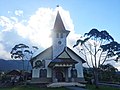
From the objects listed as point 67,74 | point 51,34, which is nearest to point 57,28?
point 51,34

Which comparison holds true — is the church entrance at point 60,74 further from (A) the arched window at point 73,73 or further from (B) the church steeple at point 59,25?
(B) the church steeple at point 59,25

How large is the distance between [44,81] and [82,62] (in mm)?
7481

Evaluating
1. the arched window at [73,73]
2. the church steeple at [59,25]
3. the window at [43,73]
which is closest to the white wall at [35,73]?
the window at [43,73]

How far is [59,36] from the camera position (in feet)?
141

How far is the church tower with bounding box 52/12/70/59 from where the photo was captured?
4196 centimetres

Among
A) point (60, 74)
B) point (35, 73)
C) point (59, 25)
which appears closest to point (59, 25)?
point (59, 25)

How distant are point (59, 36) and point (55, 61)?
19.1ft

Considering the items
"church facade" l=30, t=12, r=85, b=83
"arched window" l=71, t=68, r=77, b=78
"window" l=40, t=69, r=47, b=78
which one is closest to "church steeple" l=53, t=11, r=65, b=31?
"church facade" l=30, t=12, r=85, b=83

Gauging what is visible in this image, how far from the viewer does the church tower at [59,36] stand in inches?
1652

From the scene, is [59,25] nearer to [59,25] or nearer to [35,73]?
[59,25]

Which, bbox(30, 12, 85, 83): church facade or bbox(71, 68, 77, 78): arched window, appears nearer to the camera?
bbox(30, 12, 85, 83): church facade

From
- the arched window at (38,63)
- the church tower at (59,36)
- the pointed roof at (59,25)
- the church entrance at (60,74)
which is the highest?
the pointed roof at (59,25)

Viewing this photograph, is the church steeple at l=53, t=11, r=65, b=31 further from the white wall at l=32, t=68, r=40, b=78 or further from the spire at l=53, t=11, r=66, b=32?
the white wall at l=32, t=68, r=40, b=78

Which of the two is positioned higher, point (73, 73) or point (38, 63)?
point (38, 63)
